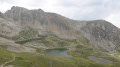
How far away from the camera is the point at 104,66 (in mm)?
190000

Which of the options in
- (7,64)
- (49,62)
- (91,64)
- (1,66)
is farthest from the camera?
(91,64)

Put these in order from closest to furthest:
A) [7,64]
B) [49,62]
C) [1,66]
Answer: [1,66], [7,64], [49,62]

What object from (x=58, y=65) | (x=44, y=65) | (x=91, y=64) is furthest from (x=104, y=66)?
(x=44, y=65)

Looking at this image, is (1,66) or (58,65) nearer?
(1,66)

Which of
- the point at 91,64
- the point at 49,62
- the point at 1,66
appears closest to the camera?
the point at 1,66

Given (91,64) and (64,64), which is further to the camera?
(91,64)

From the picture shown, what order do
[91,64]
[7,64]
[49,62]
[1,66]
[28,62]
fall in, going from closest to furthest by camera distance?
[1,66] < [7,64] < [28,62] < [49,62] < [91,64]

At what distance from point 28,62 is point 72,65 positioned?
4629 centimetres

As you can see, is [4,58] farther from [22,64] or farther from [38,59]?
[38,59]

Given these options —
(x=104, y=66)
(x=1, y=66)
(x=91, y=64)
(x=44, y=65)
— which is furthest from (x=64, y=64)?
(x=1, y=66)

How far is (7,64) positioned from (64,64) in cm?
5741

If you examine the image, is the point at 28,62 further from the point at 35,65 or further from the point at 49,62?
the point at 49,62

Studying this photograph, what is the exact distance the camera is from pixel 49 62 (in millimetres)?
170250

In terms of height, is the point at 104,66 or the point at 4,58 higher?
the point at 4,58
